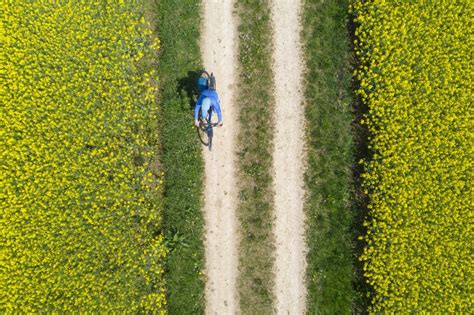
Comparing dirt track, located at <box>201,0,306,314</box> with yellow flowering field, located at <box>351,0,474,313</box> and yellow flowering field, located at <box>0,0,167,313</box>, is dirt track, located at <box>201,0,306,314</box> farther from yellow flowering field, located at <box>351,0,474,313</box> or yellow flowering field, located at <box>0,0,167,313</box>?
yellow flowering field, located at <box>351,0,474,313</box>

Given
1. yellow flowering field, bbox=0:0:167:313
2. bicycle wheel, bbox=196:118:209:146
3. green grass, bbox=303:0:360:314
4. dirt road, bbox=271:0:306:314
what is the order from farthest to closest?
bicycle wheel, bbox=196:118:209:146, dirt road, bbox=271:0:306:314, green grass, bbox=303:0:360:314, yellow flowering field, bbox=0:0:167:313

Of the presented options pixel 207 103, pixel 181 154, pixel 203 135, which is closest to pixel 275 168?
pixel 203 135

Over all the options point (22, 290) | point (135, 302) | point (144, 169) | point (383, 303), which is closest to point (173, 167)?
point (144, 169)

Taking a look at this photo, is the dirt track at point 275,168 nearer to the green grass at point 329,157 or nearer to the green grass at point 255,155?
the green grass at point 255,155

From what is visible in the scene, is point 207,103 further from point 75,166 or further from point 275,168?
point 75,166

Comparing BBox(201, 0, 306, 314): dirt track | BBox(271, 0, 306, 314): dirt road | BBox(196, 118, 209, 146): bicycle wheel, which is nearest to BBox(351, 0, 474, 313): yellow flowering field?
BBox(271, 0, 306, 314): dirt road

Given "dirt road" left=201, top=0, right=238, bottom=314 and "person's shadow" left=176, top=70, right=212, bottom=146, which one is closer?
"dirt road" left=201, top=0, right=238, bottom=314

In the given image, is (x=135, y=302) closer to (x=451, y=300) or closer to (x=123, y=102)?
(x=123, y=102)
